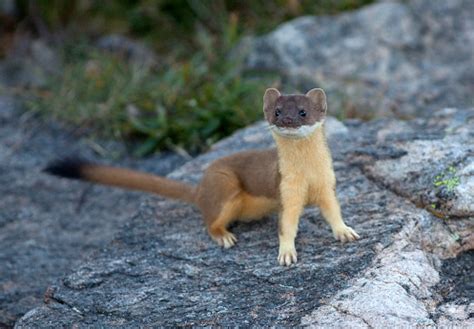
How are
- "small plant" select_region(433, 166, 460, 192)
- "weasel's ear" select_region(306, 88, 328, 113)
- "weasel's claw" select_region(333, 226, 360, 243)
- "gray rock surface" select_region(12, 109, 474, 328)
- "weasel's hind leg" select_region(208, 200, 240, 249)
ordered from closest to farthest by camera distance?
"gray rock surface" select_region(12, 109, 474, 328)
"weasel's ear" select_region(306, 88, 328, 113)
"weasel's claw" select_region(333, 226, 360, 243)
"small plant" select_region(433, 166, 460, 192)
"weasel's hind leg" select_region(208, 200, 240, 249)

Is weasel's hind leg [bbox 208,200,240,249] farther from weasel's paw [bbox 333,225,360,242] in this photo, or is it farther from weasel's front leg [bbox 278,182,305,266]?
weasel's paw [bbox 333,225,360,242]

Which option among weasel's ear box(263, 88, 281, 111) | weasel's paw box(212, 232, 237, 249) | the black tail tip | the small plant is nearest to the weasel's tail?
the black tail tip

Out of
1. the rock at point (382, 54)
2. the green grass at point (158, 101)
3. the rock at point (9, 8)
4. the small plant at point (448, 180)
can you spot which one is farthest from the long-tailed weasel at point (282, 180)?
the rock at point (9, 8)

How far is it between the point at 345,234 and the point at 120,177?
1.35 m

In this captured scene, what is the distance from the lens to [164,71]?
698 centimetres

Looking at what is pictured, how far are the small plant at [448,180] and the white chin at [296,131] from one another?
2.38 ft

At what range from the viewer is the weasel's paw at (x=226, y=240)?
3.79 metres

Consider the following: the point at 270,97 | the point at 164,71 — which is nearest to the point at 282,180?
the point at 270,97

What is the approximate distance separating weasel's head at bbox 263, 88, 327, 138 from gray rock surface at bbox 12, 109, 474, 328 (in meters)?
0.57

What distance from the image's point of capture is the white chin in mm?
3334

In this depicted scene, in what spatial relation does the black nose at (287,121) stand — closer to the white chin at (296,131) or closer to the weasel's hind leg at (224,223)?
the white chin at (296,131)

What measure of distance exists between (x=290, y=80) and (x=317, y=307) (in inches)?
144

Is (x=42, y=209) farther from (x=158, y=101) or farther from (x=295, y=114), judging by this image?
(x=295, y=114)

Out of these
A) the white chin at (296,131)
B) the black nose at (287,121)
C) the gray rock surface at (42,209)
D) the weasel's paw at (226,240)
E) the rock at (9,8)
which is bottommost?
the gray rock surface at (42,209)
